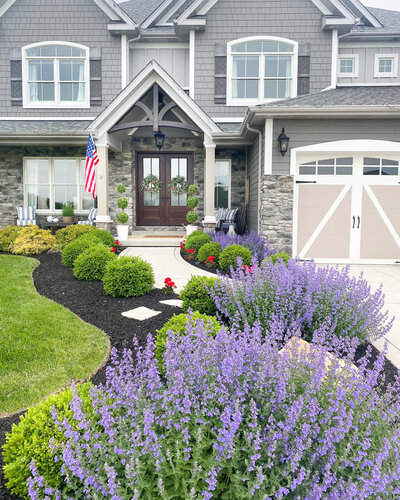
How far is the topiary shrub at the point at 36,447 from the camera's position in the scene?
1802mm

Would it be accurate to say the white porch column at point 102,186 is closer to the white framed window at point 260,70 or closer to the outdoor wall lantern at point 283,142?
the white framed window at point 260,70

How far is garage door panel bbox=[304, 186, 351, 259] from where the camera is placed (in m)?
8.51

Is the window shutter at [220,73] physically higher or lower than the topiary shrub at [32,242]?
higher

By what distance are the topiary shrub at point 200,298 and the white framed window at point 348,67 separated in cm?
1070

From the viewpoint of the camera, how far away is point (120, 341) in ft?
12.3

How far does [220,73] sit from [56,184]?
19.8ft

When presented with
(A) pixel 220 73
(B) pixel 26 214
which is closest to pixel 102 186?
(B) pixel 26 214

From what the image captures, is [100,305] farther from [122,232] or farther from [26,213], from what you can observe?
[26,213]

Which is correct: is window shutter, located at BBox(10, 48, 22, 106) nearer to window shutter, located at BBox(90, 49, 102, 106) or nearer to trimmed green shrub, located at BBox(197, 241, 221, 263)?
A: window shutter, located at BBox(90, 49, 102, 106)

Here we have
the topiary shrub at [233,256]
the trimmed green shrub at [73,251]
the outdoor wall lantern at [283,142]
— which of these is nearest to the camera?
the topiary shrub at [233,256]

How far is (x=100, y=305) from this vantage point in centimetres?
488

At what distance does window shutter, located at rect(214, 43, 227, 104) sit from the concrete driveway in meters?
6.44

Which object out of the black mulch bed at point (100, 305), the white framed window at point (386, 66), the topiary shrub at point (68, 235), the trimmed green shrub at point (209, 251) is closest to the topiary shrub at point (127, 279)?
the black mulch bed at point (100, 305)

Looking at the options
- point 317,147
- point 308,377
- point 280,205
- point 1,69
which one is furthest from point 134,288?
point 1,69
